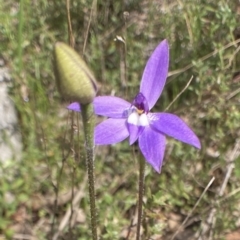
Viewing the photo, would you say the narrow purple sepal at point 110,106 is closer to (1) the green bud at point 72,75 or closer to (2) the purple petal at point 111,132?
(2) the purple petal at point 111,132

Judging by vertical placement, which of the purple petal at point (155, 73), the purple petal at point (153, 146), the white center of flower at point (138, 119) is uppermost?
the purple petal at point (155, 73)

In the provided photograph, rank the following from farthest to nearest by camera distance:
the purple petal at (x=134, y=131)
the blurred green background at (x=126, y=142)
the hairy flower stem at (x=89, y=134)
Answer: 1. the blurred green background at (x=126, y=142)
2. the purple petal at (x=134, y=131)
3. the hairy flower stem at (x=89, y=134)

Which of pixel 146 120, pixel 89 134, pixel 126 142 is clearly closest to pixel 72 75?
pixel 89 134

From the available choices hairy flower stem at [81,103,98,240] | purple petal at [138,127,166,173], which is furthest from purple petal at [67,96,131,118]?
hairy flower stem at [81,103,98,240]

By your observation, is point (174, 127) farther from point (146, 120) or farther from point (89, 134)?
point (89, 134)

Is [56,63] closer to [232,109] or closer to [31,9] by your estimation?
[232,109]

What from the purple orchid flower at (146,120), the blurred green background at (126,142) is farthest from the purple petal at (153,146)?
the blurred green background at (126,142)

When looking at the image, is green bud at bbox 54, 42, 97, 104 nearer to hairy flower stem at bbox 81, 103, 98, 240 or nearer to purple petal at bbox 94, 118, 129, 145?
hairy flower stem at bbox 81, 103, 98, 240
